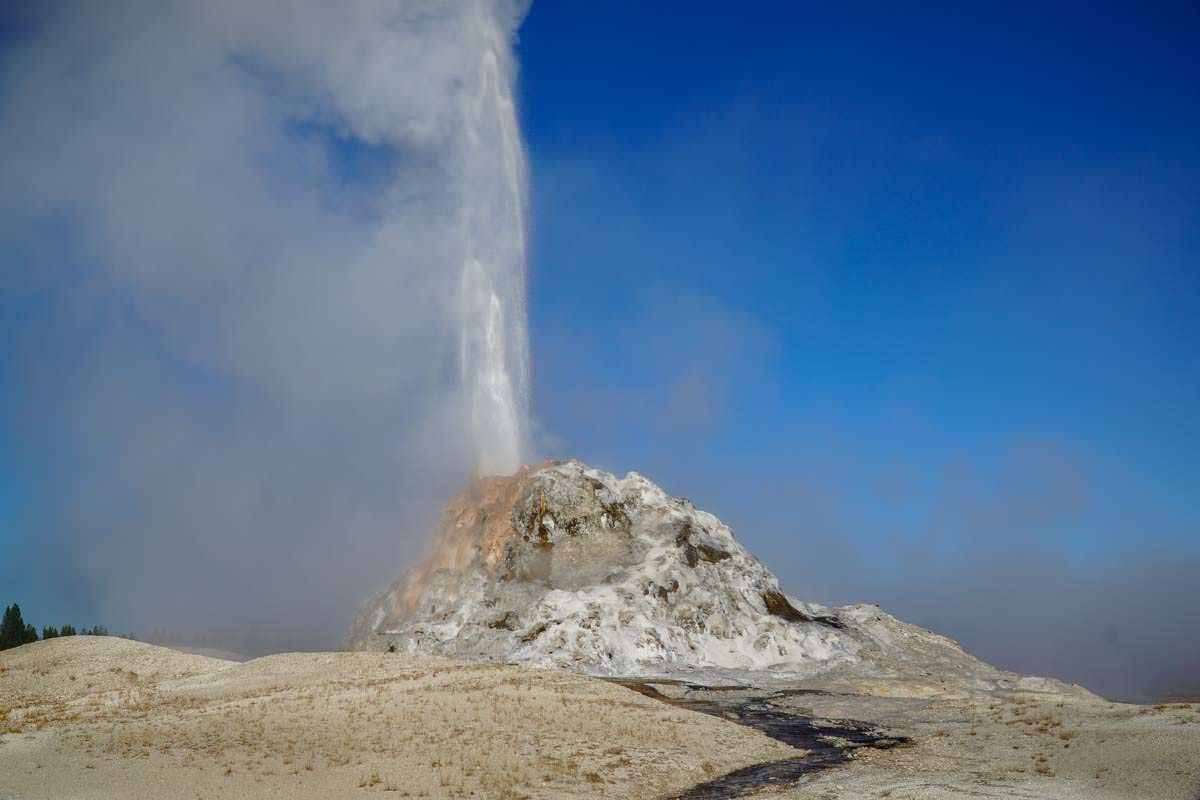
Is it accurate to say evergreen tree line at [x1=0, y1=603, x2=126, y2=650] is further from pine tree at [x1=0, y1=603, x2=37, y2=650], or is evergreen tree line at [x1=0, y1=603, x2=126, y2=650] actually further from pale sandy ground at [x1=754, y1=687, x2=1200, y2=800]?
pale sandy ground at [x1=754, y1=687, x2=1200, y2=800]

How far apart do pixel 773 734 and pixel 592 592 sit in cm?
3816

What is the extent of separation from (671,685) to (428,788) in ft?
120

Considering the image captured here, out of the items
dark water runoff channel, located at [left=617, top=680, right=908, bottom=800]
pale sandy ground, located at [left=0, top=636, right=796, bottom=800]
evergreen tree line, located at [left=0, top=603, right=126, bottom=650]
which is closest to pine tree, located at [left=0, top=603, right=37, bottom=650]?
evergreen tree line, located at [left=0, top=603, right=126, bottom=650]

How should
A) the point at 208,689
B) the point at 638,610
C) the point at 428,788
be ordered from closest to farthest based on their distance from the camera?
the point at 428,788, the point at 208,689, the point at 638,610

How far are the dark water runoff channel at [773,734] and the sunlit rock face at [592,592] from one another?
12603mm

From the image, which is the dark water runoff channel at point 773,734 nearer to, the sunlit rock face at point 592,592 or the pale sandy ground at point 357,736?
the pale sandy ground at point 357,736

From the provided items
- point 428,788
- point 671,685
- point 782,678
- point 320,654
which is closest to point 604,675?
point 671,685

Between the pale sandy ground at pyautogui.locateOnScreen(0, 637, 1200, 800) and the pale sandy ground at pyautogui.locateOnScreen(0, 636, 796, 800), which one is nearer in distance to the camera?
the pale sandy ground at pyautogui.locateOnScreen(0, 636, 796, 800)

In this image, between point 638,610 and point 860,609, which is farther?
point 860,609

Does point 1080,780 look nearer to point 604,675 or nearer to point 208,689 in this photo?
point 604,675

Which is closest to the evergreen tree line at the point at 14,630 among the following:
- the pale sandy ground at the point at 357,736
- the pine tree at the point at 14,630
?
the pine tree at the point at 14,630

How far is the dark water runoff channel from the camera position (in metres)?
32.7

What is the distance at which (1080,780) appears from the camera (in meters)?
32.0

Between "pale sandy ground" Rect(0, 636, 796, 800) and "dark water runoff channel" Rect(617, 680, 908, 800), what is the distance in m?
1.44
